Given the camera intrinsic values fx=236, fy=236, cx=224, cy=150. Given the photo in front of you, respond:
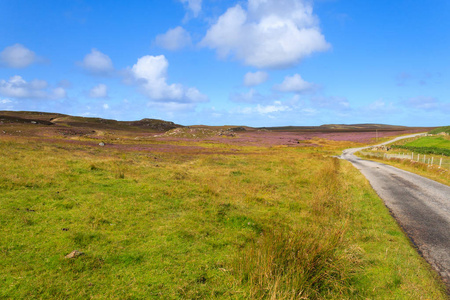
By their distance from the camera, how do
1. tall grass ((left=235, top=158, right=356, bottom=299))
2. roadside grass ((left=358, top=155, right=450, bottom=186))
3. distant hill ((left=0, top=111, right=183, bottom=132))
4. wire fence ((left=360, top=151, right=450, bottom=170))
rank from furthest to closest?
distant hill ((left=0, top=111, right=183, bottom=132)) < wire fence ((left=360, top=151, right=450, bottom=170)) < roadside grass ((left=358, top=155, right=450, bottom=186)) < tall grass ((left=235, top=158, right=356, bottom=299))

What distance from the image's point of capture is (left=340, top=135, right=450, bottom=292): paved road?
8.32 metres

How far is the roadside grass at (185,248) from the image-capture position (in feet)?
18.5

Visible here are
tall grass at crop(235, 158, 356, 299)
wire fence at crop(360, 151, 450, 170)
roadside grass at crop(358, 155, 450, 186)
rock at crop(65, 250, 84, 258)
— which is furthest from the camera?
wire fence at crop(360, 151, 450, 170)

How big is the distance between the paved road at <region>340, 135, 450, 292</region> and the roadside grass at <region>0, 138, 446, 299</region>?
648 millimetres

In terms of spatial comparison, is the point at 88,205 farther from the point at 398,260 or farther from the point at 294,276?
the point at 398,260

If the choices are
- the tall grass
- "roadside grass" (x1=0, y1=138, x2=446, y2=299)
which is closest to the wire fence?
"roadside grass" (x1=0, y1=138, x2=446, y2=299)

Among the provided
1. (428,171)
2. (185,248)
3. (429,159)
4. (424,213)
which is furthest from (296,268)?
(429,159)

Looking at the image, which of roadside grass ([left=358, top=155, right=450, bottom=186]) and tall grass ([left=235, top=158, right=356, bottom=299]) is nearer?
tall grass ([left=235, top=158, right=356, bottom=299])

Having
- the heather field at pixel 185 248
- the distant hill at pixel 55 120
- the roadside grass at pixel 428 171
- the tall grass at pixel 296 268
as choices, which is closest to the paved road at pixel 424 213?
the heather field at pixel 185 248

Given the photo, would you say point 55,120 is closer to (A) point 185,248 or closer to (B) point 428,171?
(A) point 185,248

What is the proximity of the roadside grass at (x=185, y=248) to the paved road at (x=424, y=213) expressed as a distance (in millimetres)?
648

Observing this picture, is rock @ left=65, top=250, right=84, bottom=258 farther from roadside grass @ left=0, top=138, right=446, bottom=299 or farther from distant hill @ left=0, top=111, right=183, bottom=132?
distant hill @ left=0, top=111, right=183, bottom=132

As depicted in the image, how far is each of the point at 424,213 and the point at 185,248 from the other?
12904 mm

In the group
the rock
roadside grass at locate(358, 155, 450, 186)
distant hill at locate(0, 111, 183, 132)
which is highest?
distant hill at locate(0, 111, 183, 132)
